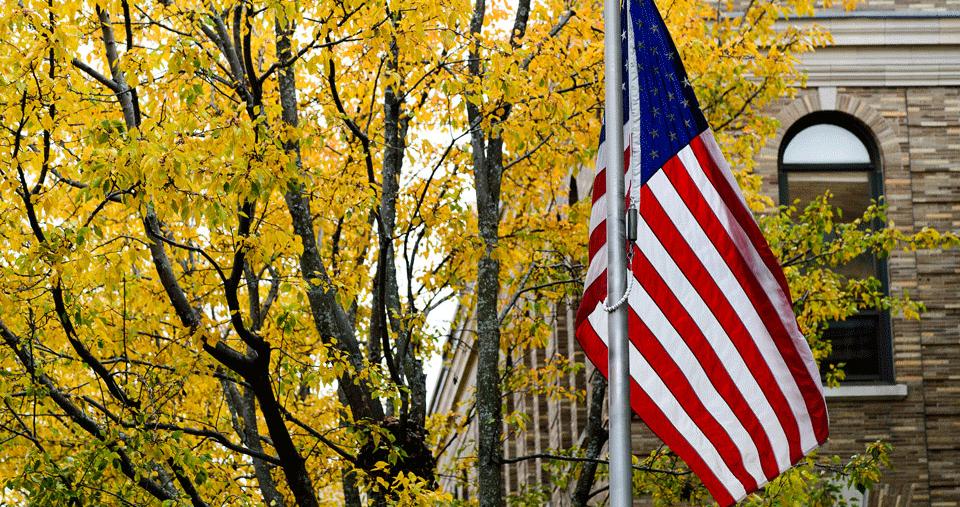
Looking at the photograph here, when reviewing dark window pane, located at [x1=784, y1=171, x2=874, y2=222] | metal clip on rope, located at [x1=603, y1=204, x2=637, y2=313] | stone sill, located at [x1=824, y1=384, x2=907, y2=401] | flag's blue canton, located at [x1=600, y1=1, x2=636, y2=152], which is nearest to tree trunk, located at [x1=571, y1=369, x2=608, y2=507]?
stone sill, located at [x1=824, y1=384, x2=907, y2=401]

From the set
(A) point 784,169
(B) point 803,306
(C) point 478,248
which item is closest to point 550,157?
(C) point 478,248

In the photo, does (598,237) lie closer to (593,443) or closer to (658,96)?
(658,96)

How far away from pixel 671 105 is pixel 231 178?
3741mm

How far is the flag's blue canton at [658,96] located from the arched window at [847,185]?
34.6 feet

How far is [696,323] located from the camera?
27.3 ft

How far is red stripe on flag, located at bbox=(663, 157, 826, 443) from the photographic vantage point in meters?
8.39

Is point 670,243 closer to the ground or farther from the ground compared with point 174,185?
closer to the ground

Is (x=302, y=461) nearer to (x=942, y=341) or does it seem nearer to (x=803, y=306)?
(x=803, y=306)

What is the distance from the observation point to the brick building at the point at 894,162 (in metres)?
18.0

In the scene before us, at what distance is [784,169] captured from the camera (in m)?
18.8

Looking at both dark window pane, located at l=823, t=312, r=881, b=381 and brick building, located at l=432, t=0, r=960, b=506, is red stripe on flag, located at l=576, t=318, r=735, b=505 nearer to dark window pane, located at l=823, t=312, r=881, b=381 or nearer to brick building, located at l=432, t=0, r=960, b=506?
brick building, located at l=432, t=0, r=960, b=506

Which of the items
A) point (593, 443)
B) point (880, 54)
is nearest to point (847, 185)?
point (880, 54)

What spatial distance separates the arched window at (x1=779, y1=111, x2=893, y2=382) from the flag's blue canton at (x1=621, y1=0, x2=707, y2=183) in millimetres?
10557

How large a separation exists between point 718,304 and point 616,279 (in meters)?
0.81
